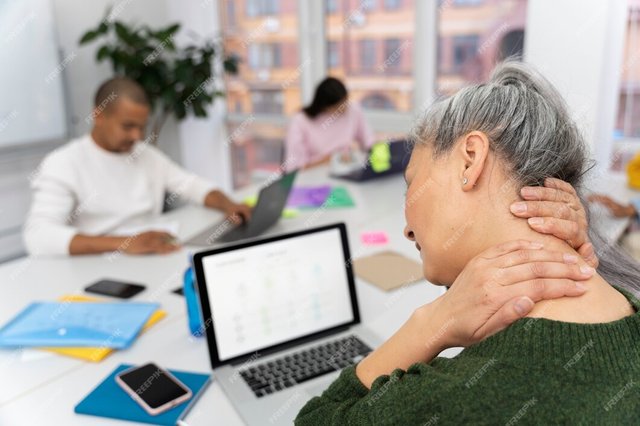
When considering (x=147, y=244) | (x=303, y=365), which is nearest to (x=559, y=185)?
(x=303, y=365)

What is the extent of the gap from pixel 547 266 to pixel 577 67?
2351mm

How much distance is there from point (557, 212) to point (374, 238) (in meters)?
1.29

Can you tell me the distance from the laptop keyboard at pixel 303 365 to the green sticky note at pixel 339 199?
4.14 ft

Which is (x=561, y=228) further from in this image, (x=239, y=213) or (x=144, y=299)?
(x=239, y=213)

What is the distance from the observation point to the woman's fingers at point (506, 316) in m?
0.73

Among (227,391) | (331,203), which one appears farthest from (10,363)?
(331,203)

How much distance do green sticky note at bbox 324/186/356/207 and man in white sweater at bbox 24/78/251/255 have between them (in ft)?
1.46

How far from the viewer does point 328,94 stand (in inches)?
136

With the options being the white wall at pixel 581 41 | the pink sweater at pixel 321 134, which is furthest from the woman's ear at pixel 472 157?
the pink sweater at pixel 321 134

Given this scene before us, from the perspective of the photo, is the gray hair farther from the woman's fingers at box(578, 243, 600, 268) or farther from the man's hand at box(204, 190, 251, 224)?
the man's hand at box(204, 190, 251, 224)

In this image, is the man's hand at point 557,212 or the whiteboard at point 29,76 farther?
the whiteboard at point 29,76

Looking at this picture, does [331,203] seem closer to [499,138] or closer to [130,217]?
[130,217]

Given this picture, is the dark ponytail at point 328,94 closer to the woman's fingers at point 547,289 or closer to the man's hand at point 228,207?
the man's hand at point 228,207

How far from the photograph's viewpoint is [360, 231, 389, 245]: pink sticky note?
2.06 meters
